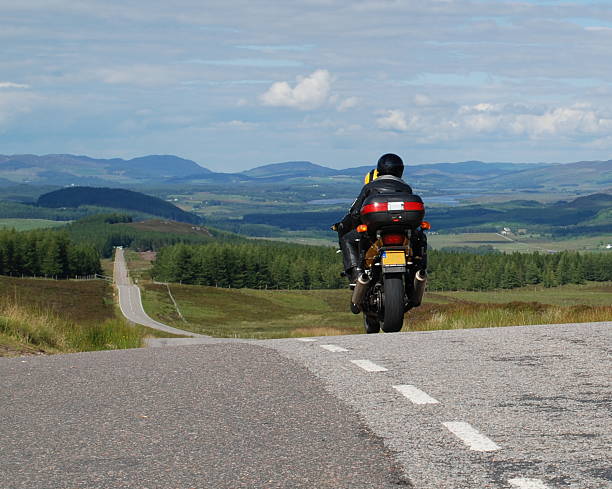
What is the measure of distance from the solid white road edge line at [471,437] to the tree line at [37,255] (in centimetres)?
16585

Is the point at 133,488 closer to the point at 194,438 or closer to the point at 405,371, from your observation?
the point at 194,438

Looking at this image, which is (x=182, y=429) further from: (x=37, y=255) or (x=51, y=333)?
(x=37, y=255)

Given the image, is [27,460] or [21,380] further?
[21,380]

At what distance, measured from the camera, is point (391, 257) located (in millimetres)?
13930

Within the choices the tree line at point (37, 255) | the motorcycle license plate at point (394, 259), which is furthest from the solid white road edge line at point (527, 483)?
the tree line at point (37, 255)

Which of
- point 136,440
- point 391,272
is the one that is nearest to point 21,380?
point 136,440

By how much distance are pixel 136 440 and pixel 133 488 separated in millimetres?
1254

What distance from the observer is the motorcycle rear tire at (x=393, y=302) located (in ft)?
46.4

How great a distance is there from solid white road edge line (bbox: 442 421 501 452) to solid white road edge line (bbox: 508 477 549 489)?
2.44 feet

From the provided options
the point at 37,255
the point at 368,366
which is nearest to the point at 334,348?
the point at 368,366

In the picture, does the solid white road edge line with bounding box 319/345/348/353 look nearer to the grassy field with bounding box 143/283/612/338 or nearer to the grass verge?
the grass verge

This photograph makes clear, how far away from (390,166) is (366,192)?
0.75m

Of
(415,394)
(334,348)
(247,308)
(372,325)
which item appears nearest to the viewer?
(415,394)

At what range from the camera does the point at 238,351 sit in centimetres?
1132
